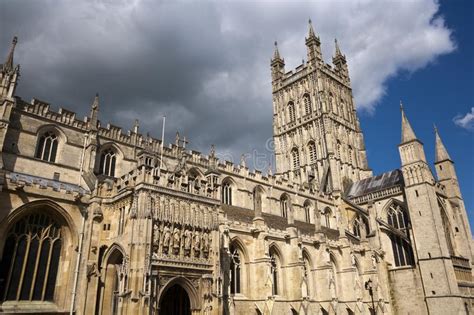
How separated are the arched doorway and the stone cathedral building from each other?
0.07m

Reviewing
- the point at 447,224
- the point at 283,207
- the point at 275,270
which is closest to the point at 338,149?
the point at 283,207

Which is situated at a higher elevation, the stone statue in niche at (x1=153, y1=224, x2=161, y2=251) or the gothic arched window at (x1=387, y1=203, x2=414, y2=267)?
the gothic arched window at (x1=387, y1=203, x2=414, y2=267)

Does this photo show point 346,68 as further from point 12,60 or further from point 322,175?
point 12,60

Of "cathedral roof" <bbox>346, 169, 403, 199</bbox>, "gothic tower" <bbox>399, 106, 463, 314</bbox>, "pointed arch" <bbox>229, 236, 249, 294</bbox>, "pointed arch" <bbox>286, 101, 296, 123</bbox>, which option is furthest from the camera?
"pointed arch" <bbox>286, 101, 296, 123</bbox>

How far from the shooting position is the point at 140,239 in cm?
1730

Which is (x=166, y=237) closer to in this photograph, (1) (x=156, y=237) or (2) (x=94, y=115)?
(1) (x=156, y=237)

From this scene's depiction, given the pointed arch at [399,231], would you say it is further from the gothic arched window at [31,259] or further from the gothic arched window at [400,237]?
the gothic arched window at [31,259]

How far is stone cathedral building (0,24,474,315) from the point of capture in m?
18.3

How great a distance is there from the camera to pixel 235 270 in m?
24.3

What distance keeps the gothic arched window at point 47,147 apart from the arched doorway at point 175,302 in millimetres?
11734

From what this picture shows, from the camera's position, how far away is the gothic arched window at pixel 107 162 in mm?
26312

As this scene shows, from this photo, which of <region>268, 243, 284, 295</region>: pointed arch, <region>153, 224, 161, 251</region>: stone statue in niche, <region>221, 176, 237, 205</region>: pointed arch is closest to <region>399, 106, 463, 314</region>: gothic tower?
<region>268, 243, 284, 295</region>: pointed arch

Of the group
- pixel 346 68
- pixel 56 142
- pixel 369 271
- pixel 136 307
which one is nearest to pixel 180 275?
pixel 136 307

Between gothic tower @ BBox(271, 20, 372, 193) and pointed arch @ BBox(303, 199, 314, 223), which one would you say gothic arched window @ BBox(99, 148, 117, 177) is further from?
gothic tower @ BBox(271, 20, 372, 193)
